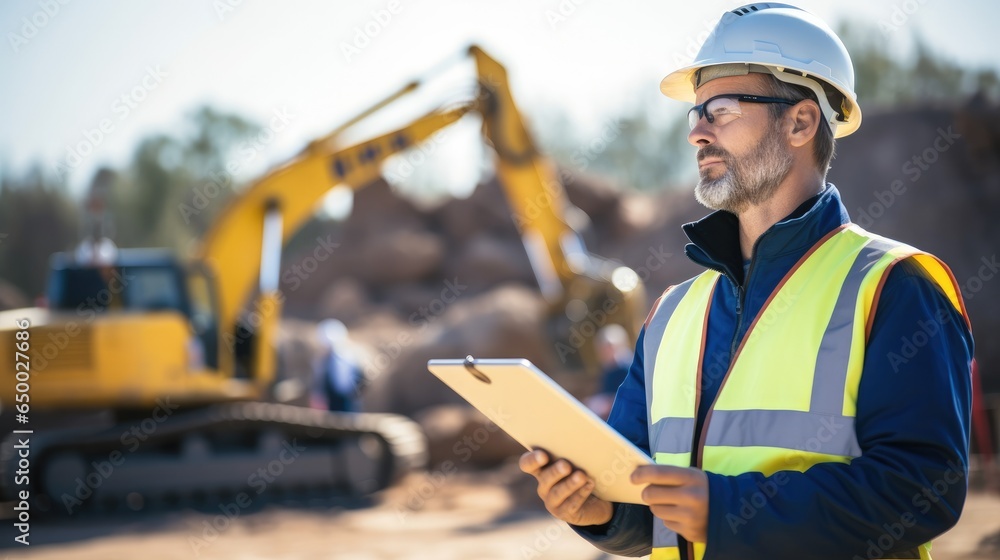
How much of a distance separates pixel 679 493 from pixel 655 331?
1.97 ft

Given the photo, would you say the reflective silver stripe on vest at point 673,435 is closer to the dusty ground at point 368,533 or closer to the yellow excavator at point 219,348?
the dusty ground at point 368,533

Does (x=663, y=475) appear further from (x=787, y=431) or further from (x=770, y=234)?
(x=770, y=234)

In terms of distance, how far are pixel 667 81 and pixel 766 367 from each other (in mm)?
871

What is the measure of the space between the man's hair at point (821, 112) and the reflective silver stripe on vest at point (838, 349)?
1.10ft

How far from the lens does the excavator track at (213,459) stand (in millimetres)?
10461

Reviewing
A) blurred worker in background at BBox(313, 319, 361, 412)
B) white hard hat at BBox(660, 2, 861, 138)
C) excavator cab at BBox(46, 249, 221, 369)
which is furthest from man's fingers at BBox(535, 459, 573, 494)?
blurred worker in background at BBox(313, 319, 361, 412)

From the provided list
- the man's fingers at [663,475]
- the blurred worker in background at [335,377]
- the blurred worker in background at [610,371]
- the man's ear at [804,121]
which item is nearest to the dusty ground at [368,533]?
the blurred worker in background at [610,371]

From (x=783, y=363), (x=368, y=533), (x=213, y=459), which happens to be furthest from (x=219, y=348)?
(x=783, y=363)

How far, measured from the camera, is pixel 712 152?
2.08m

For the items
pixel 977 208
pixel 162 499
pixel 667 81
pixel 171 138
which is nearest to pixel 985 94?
pixel 977 208

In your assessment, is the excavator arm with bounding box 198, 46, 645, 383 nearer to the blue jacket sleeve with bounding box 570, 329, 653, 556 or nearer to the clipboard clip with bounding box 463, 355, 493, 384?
the blue jacket sleeve with bounding box 570, 329, 653, 556

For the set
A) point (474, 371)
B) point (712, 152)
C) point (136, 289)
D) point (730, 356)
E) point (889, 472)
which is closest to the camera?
point (889, 472)

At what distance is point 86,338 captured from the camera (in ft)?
33.8

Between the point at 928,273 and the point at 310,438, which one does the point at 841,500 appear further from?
the point at 310,438
